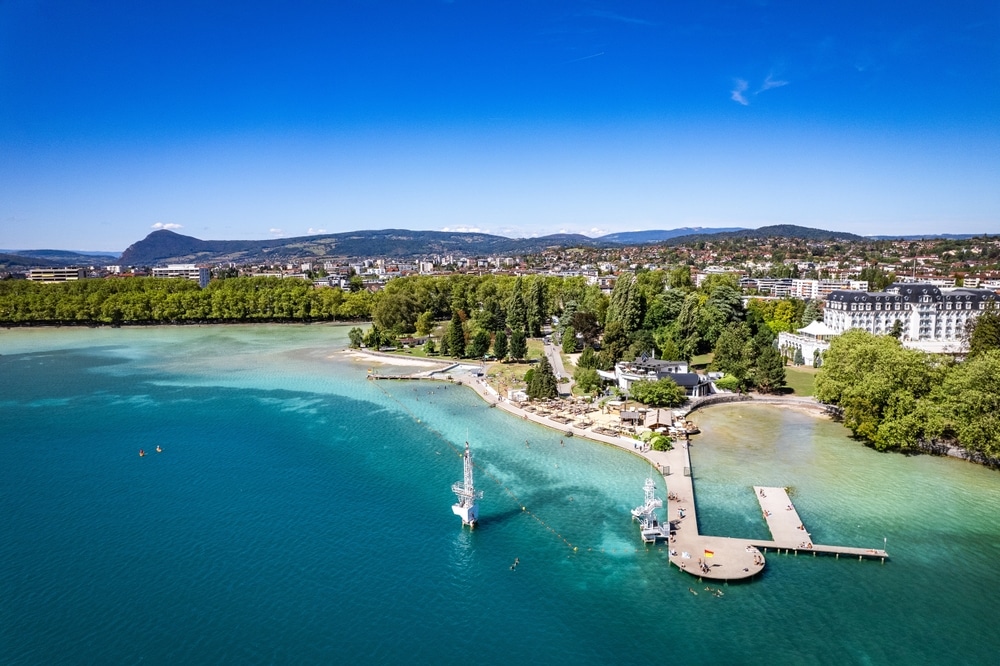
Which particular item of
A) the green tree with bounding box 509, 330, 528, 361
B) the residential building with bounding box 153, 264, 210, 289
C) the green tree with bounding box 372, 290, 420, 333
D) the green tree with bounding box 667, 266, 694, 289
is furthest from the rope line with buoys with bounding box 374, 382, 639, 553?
the residential building with bounding box 153, 264, 210, 289

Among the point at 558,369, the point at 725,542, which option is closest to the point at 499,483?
the point at 725,542

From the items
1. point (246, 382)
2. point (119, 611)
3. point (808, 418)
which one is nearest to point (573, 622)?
point (119, 611)

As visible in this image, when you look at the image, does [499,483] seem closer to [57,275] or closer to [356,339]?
[356,339]

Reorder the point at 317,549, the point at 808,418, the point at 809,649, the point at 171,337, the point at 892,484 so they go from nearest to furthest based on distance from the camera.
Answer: the point at 809,649 < the point at 317,549 < the point at 892,484 < the point at 808,418 < the point at 171,337

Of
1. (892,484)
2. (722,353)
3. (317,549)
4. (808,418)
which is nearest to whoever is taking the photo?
(317,549)

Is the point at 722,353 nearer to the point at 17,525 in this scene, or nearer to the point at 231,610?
the point at 231,610

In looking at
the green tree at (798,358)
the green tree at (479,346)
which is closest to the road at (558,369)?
the green tree at (479,346)

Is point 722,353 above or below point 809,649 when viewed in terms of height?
above

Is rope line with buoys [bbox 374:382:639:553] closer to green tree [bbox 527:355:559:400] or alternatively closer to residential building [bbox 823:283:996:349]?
green tree [bbox 527:355:559:400]
